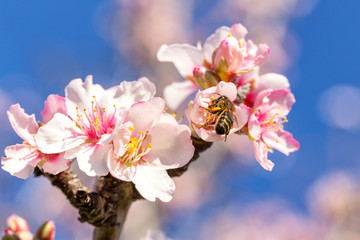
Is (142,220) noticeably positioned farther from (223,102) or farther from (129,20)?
(223,102)

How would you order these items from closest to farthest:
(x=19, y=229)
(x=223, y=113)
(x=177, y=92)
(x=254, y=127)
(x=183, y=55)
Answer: (x=223, y=113) → (x=254, y=127) → (x=19, y=229) → (x=183, y=55) → (x=177, y=92)

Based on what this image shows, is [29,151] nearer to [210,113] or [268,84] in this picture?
[210,113]

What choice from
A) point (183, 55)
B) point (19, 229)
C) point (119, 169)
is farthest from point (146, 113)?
point (19, 229)

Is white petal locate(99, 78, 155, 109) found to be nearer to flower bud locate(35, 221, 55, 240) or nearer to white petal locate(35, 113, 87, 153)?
white petal locate(35, 113, 87, 153)

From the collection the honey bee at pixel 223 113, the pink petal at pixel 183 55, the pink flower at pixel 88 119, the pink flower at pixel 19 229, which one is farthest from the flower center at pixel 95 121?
the pink flower at pixel 19 229

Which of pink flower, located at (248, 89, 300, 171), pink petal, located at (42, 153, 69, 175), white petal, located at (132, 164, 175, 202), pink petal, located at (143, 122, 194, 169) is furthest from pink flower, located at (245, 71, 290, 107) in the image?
pink petal, located at (42, 153, 69, 175)

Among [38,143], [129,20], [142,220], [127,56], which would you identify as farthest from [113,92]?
[129,20]
